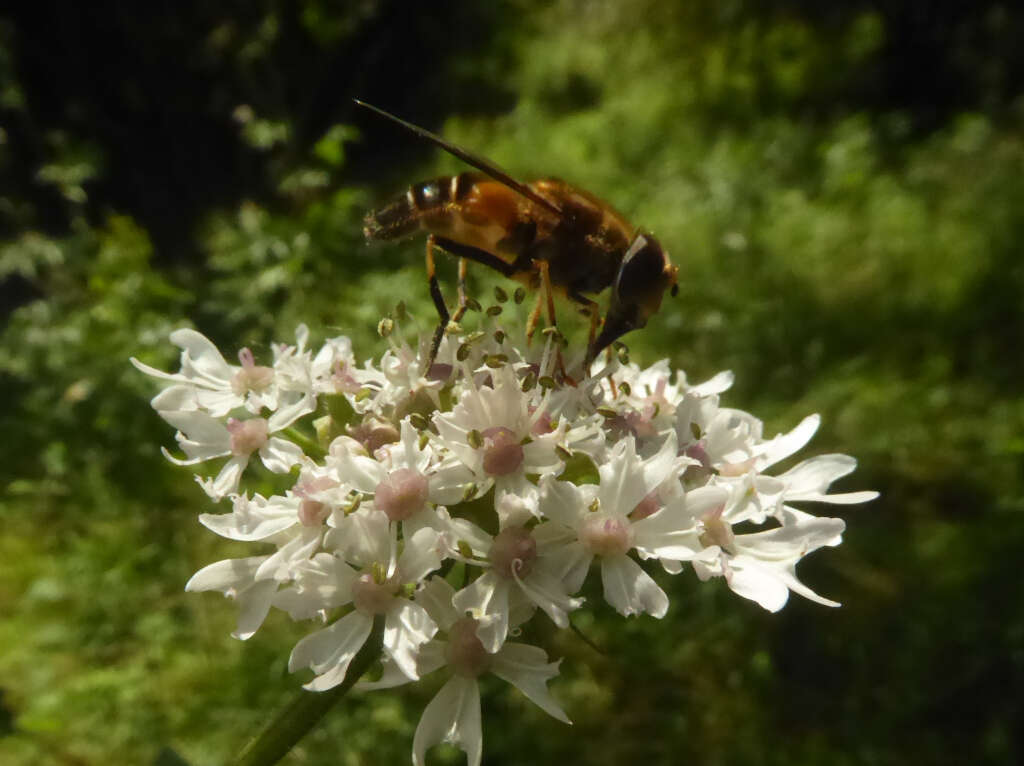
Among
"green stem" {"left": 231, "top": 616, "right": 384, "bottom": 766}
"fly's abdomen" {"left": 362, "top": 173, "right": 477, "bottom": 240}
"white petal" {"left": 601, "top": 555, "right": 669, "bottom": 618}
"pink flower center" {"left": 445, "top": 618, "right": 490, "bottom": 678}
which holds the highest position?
"fly's abdomen" {"left": 362, "top": 173, "right": 477, "bottom": 240}

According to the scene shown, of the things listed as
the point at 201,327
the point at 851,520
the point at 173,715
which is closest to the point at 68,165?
the point at 201,327

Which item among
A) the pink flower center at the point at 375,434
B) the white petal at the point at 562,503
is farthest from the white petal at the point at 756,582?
the pink flower center at the point at 375,434

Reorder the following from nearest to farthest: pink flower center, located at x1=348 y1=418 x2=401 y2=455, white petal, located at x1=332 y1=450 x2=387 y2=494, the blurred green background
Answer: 1. white petal, located at x1=332 y1=450 x2=387 y2=494
2. pink flower center, located at x1=348 y1=418 x2=401 y2=455
3. the blurred green background

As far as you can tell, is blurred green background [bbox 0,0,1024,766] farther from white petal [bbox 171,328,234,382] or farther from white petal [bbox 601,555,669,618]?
white petal [bbox 601,555,669,618]

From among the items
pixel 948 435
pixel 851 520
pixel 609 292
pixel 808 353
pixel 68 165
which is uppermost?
pixel 68 165

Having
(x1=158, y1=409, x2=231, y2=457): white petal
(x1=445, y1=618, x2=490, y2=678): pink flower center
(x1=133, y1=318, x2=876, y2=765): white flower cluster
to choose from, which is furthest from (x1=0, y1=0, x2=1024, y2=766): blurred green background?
(x1=445, y1=618, x2=490, y2=678): pink flower center

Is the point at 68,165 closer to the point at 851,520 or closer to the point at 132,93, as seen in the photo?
the point at 132,93

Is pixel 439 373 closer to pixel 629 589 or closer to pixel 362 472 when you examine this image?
pixel 362 472
